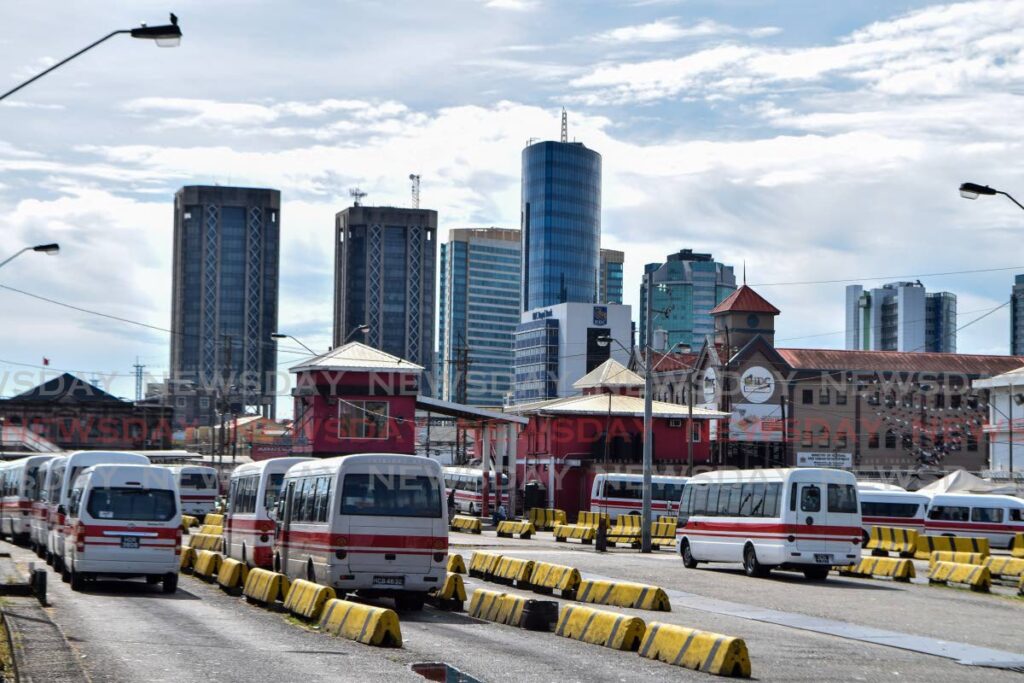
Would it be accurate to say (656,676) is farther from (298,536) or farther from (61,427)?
(61,427)

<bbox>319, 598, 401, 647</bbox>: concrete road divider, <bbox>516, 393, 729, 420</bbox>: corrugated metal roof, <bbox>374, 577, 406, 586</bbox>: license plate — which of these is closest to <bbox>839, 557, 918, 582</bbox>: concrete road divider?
<bbox>374, 577, 406, 586</bbox>: license plate

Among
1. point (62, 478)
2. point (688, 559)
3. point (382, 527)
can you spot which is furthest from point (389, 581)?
point (688, 559)

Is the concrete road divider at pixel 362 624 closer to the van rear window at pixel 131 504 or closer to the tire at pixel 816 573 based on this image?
the van rear window at pixel 131 504

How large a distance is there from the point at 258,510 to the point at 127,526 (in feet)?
18.0

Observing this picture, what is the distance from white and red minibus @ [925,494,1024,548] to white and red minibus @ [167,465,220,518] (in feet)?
116

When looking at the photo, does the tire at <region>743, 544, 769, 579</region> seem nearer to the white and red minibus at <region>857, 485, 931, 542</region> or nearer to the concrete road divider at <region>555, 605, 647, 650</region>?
the concrete road divider at <region>555, 605, 647, 650</region>

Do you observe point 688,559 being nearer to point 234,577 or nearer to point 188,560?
point 188,560

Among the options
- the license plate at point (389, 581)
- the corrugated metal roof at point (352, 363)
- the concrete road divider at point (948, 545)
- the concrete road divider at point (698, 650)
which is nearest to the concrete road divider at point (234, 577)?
the license plate at point (389, 581)

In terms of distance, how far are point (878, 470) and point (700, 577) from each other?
82.3 meters

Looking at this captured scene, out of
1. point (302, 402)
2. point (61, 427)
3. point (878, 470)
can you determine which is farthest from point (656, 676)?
point (61, 427)

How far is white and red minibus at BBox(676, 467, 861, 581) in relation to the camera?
34062mm

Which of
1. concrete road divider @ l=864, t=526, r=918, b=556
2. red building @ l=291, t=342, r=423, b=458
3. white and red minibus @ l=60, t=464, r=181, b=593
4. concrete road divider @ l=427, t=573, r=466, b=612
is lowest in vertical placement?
concrete road divider @ l=864, t=526, r=918, b=556

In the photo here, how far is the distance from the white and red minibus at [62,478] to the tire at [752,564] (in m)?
15.9

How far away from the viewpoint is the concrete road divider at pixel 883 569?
35875mm
